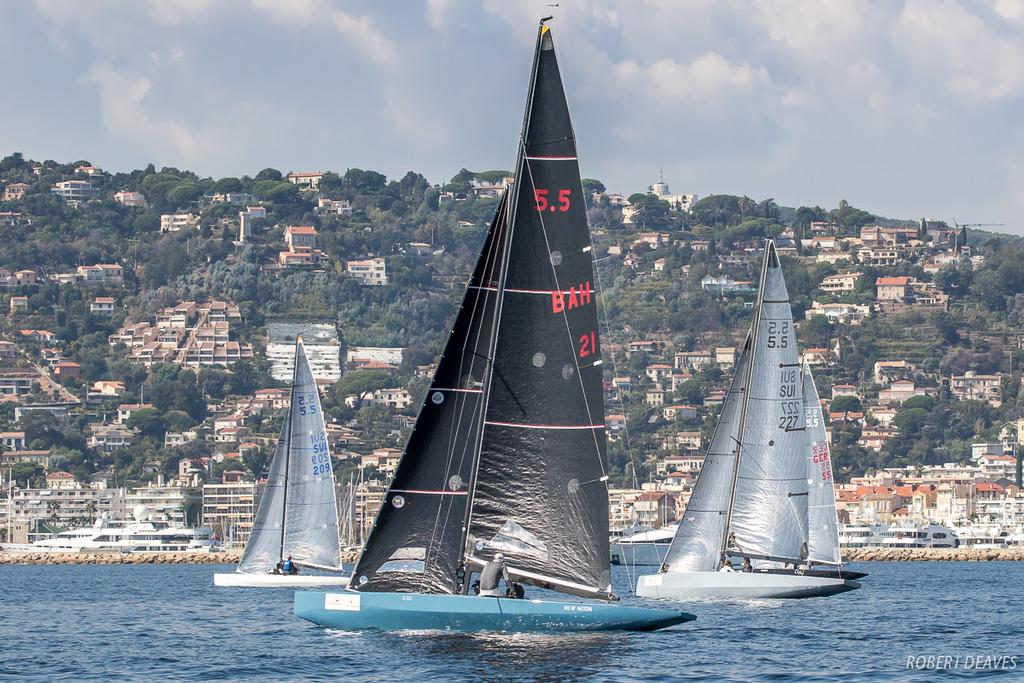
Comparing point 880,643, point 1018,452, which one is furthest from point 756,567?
point 1018,452

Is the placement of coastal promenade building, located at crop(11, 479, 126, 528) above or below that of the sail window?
below

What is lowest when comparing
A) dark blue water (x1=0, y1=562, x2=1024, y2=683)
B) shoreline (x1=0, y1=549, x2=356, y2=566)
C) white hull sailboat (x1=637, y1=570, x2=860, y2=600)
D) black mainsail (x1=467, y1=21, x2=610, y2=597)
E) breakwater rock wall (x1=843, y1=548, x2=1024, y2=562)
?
shoreline (x1=0, y1=549, x2=356, y2=566)

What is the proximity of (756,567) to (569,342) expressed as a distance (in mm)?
17373

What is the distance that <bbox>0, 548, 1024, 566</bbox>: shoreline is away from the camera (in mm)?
122688

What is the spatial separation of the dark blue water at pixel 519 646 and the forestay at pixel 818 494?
1.49 meters

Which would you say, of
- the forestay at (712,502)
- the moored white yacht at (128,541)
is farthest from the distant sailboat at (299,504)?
the moored white yacht at (128,541)

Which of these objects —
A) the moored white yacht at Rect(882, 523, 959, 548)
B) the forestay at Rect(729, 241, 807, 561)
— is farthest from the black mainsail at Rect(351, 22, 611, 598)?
the moored white yacht at Rect(882, 523, 959, 548)

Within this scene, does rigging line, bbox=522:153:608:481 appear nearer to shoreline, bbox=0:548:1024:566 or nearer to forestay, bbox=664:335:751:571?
forestay, bbox=664:335:751:571

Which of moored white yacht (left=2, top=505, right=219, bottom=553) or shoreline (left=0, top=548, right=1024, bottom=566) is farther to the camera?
moored white yacht (left=2, top=505, right=219, bottom=553)

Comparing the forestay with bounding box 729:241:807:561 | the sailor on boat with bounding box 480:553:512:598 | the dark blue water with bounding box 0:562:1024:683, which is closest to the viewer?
the dark blue water with bounding box 0:562:1024:683

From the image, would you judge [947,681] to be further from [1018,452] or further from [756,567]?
[1018,452]

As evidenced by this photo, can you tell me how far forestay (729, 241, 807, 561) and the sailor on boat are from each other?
587 inches

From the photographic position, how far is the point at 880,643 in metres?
33.1

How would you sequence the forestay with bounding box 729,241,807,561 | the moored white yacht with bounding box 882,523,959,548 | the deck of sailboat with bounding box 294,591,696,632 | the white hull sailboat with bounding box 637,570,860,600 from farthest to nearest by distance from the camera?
the moored white yacht with bounding box 882,523,959,548 < the forestay with bounding box 729,241,807,561 < the white hull sailboat with bounding box 637,570,860,600 < the deck of sailboat with bounding box 294,591,696,632
